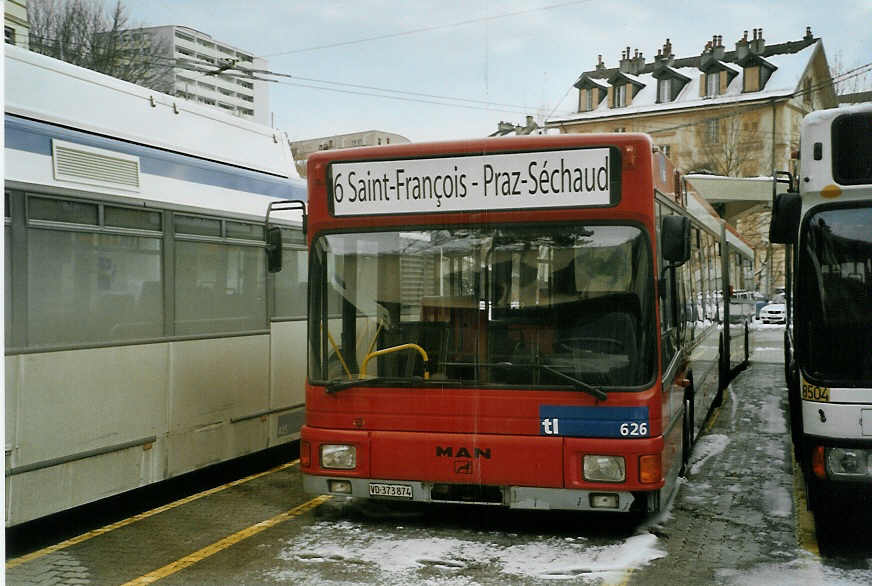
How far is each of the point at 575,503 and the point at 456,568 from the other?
96cm

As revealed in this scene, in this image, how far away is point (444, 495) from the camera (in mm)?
6773

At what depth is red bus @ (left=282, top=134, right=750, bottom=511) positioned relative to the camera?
647cm

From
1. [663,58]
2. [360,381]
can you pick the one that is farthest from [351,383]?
[663,58]

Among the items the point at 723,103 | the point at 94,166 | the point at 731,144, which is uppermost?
the point at 723,103

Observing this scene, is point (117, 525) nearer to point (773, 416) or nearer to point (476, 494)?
point (476, 494)

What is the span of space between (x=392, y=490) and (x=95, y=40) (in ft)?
87.6

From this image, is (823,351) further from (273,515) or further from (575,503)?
(273,515)

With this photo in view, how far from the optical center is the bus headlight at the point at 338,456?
6.94m

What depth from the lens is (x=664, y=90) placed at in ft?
226

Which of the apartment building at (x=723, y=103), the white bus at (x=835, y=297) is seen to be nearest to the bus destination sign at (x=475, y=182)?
the white bus at (x=835, y=297)

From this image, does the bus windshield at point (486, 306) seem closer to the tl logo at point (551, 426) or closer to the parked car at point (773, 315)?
the tl logo at point (551, 426)

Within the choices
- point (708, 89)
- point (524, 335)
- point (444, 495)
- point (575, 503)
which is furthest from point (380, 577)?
point (708, 89)

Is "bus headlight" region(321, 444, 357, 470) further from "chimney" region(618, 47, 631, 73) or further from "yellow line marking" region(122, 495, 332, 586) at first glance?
"chimney" region(618, 47, 631, 73)

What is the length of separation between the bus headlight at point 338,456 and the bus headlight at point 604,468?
1698 millimetres
